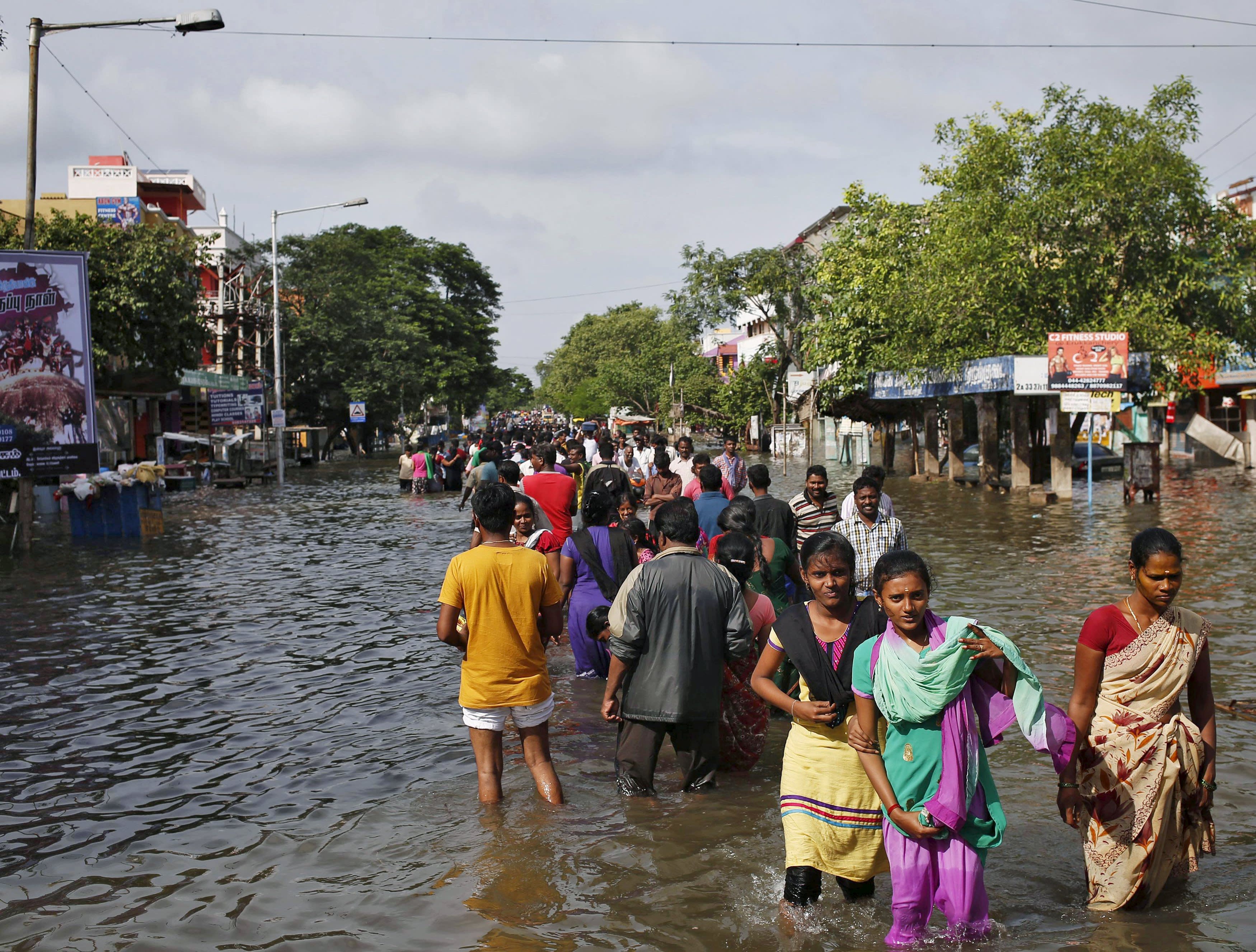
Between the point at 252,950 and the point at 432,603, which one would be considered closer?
the point at 252,950

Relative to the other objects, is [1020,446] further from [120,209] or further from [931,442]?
[120,209]

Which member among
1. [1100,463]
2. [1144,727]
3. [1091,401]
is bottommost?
[1100,463]

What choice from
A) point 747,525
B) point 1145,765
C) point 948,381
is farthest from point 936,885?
point 948,381

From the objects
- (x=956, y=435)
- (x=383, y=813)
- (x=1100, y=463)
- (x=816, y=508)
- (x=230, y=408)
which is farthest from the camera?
(x=230, y=408)

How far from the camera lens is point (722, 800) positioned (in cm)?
608

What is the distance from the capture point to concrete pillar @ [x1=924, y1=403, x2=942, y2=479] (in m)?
34.9

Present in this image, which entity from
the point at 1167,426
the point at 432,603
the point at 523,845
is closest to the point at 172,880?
the point at 523,845

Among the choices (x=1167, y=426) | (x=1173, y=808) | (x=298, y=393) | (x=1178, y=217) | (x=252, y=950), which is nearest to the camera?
(x=1173, y=808)

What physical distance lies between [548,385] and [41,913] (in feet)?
485

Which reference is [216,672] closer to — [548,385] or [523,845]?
[523,845]

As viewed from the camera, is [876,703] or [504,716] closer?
[876,703]

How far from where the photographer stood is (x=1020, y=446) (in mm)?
27562

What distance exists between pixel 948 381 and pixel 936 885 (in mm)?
25687

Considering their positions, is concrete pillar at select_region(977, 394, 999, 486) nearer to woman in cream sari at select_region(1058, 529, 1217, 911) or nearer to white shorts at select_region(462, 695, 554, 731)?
white shorts at select_region(462, 695, 554, 731)
